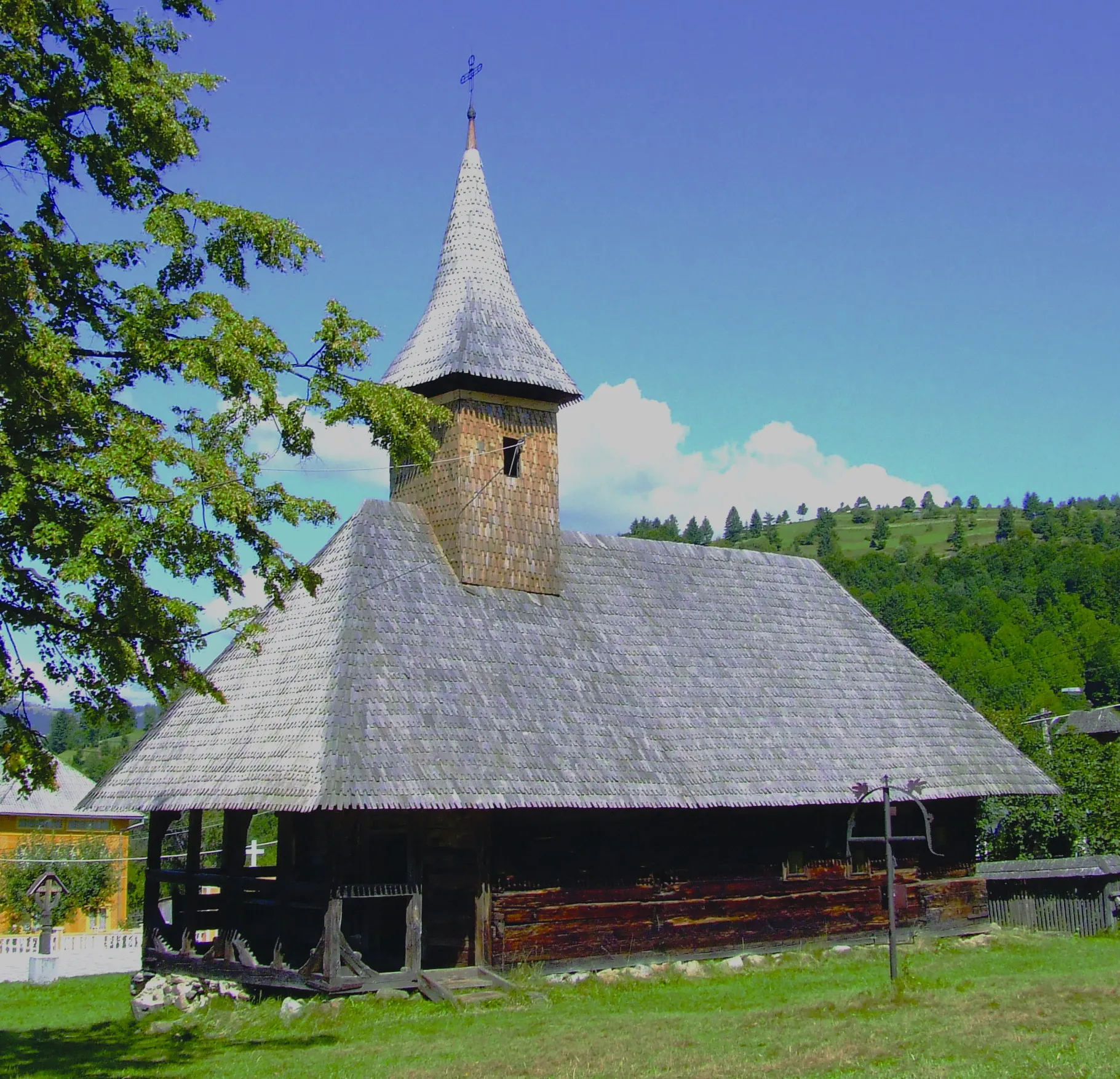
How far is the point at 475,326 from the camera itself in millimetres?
22109

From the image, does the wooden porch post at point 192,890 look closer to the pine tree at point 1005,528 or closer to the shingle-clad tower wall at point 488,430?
the shingle-clad tower wall at point 488,430

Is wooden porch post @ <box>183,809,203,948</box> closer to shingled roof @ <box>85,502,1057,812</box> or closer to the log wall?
shingled roof @ <box>85,502,1057,812</box>

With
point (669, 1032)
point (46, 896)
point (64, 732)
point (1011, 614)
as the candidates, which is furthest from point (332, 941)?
point (64, 732)

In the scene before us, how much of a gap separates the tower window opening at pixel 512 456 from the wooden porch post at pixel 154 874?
7.84 meters

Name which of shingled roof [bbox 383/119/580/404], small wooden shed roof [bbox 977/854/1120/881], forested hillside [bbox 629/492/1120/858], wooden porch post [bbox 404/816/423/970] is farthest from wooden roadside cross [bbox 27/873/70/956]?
forested hillside [bbox 629/492/1120/858]

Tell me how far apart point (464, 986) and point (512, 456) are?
9247 mm

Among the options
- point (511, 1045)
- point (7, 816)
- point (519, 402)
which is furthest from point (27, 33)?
point (7, 816)

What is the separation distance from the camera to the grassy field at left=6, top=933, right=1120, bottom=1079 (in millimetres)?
11688

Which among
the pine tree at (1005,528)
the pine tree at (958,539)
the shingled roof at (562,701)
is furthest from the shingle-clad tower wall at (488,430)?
the pine tree at (1005,528)

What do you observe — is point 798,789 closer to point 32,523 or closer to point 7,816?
point 32,523

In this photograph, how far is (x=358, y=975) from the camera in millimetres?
15984

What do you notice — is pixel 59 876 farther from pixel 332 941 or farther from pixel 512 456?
pixel 332 941

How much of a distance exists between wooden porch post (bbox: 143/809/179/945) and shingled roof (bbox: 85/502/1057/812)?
118 centimetres

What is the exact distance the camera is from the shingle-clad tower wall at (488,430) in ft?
69.5
